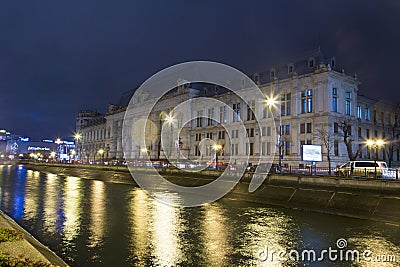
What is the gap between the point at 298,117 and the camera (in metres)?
65.3

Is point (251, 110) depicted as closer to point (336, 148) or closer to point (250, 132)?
point (250, 132)

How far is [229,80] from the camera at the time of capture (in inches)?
3339

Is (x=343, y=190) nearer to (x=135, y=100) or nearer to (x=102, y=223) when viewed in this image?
(x=102, y=223)

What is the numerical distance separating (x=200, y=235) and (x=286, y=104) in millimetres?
55093

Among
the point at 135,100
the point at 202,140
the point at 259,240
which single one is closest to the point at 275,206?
the point at 259,240

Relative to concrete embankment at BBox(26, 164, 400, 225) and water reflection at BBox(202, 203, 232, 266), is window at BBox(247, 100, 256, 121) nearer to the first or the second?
concrete embankment at BBox(26, 164, 400, 225)

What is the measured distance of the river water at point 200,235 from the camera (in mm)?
13094

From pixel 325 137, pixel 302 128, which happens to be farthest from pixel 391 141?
pixel 302 128

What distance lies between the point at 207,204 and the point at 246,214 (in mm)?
5775

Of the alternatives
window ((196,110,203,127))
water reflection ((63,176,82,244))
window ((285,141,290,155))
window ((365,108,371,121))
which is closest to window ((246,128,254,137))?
window ((285,141,290,155))

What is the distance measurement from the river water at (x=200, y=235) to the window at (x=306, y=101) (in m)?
41.2

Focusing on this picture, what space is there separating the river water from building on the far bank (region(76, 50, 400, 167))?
36.8m

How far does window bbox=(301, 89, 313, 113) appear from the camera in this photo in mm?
64250

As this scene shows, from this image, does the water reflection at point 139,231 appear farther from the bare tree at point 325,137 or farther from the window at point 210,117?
the window at point 210,117
